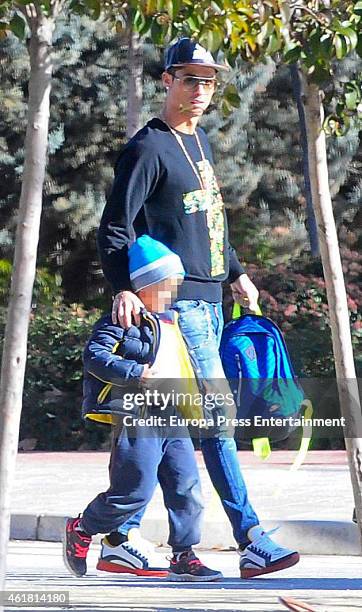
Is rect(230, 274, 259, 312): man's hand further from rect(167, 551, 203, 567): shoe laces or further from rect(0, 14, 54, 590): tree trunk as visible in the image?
rect(0, 14, 54, 590): tree trunk

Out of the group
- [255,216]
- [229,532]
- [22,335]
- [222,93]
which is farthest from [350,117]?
[255,216]

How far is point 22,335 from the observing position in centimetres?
449

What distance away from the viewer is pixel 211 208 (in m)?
5.73

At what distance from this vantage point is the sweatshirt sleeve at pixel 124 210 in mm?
5548

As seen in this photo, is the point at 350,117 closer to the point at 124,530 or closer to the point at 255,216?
the point at 124,530

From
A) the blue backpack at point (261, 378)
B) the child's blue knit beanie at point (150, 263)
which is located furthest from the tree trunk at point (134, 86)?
the child's blue knit beanie at point (150, 263)

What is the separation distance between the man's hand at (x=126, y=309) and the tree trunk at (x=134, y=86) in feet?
32.6

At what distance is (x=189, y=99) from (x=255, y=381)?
4.00 feet

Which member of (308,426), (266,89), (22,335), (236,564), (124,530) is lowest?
(236,564)

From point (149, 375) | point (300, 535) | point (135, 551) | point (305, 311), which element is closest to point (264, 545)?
point (135, 551)

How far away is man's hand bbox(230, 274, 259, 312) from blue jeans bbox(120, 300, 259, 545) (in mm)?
215

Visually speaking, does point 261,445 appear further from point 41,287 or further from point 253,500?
point 41,287

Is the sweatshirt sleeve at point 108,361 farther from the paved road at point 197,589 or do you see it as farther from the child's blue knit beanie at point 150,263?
the paved road at point 197,589

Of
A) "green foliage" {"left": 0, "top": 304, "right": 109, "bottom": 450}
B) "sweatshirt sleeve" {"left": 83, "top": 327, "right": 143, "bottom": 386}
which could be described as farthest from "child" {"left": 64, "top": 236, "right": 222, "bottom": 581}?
"green foliage" {"left": 0, "top": 304, "right": 109, "bottom": 450}
